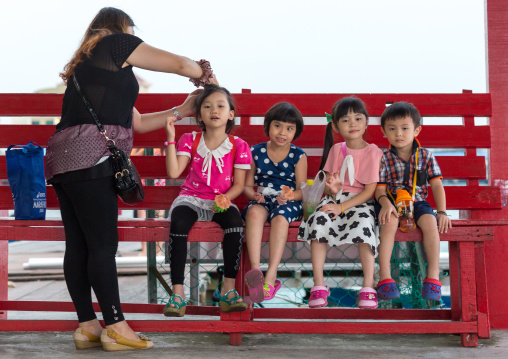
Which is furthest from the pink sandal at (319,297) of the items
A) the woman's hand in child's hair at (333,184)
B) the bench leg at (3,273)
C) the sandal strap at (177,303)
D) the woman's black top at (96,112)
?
the bench leg at (3,273)

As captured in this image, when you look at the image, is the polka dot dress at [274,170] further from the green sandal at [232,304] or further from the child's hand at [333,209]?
the green sandal at [232,304]

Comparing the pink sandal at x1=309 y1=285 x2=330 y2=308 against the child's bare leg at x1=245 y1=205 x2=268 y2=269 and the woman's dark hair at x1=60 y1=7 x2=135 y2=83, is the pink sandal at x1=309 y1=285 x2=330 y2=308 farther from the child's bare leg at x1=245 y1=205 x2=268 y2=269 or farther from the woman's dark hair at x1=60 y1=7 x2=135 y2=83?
the woman's dark hair at x1=60 y1=7 x2=135 y2=83

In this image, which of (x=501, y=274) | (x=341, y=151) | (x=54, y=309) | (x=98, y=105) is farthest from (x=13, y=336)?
(x=501, y=274)

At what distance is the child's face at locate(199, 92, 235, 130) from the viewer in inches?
130

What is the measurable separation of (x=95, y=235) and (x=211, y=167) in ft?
2.67

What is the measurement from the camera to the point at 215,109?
328 cm

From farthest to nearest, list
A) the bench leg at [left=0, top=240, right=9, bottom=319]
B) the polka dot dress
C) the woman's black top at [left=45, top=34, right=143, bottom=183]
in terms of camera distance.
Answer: the bench leg at [left=0, top=240, right=9, bottom=319]
the polka dot dress
the woman's black top at [left=45, top=34, right=143, bottom=183]

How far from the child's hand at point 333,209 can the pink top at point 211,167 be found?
529 mm

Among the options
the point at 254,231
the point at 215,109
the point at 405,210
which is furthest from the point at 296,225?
the point at 215,109

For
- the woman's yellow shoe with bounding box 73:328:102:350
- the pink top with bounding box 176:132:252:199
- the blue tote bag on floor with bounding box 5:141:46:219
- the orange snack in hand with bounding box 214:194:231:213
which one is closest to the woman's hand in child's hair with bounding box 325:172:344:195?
the pink top with bounding box 176:132:252:199

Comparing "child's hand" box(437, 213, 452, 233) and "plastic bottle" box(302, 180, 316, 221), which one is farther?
"plastic bottle" box(302, 180, 316, 221)

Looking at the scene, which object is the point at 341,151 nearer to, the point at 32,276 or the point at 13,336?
the point at 13,336

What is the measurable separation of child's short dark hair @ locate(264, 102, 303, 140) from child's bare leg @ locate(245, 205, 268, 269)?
1.88ft

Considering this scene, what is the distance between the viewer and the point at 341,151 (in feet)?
11.1
